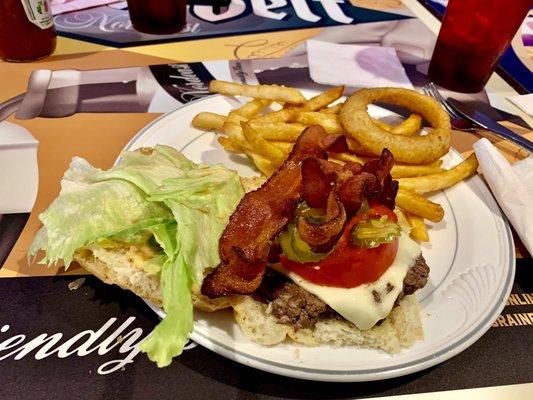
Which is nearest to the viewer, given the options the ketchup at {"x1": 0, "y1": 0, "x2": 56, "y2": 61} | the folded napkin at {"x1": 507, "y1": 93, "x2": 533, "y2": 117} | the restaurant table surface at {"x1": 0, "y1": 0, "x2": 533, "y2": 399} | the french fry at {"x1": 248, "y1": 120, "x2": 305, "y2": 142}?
the restaurant table surface at {"x1": 0, "y1": 0, "x2": 533, "y2": 399}

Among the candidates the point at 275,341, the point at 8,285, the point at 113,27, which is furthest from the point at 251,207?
the point at 113,27

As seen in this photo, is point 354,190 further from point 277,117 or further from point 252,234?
point 277,117

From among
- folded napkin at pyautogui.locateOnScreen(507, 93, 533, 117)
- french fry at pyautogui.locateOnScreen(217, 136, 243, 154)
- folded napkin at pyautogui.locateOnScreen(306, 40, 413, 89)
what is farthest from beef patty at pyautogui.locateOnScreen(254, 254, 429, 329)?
folded napkin at pyautogui.locateOnScreen(507, 93, 533, 117)

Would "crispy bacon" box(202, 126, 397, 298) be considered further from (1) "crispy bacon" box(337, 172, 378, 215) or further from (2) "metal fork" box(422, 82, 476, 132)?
(2) "metal fork" box(422, 82, 476, 132)

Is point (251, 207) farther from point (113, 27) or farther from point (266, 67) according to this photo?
point (113, 27)

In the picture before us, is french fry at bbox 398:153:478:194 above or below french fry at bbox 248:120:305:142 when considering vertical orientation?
below

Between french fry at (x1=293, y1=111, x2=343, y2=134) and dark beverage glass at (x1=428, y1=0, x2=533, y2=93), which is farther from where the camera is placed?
dark beverage glass at (x1=428, y1=0, x2=533, y2=93)

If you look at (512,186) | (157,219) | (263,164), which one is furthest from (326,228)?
(512,186)
